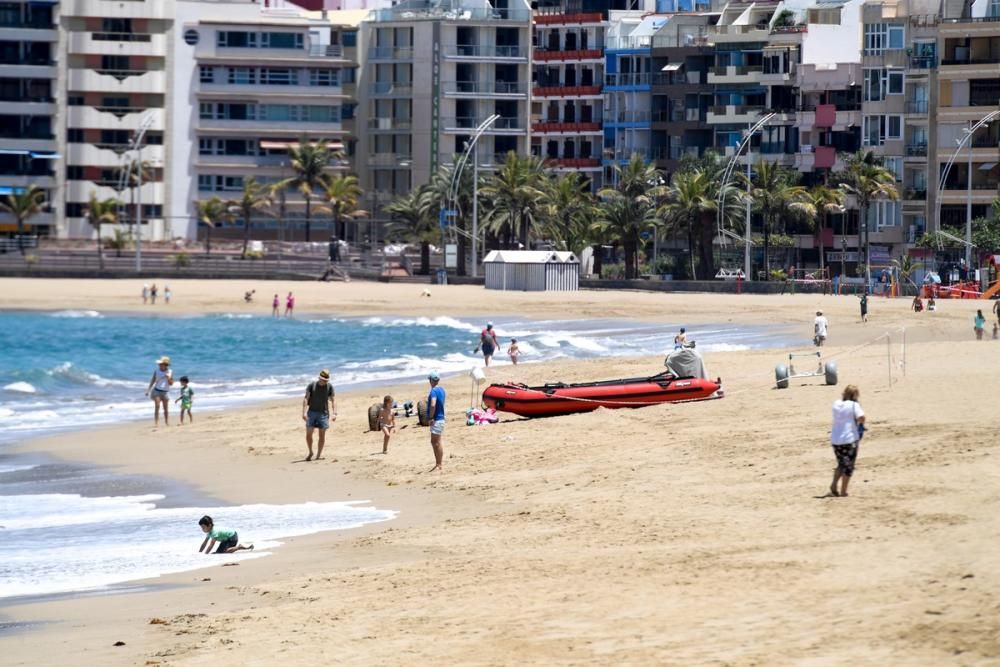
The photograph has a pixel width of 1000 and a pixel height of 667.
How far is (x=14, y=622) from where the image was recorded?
13.9 meters

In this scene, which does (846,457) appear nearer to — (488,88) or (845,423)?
(845,423)

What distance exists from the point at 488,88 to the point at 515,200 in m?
16.9

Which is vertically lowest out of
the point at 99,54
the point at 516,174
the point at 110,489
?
the point at 110,489

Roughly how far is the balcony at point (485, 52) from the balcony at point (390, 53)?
7.76 ft

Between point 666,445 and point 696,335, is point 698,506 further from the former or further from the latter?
point 696,335

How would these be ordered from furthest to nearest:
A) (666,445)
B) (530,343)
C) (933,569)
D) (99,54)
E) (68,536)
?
(99,54)
(530,343)
(666,445)
(68,536)
(933,569)

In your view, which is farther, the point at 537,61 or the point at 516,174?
the point at 537,61

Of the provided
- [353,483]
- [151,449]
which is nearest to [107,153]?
[151,449]

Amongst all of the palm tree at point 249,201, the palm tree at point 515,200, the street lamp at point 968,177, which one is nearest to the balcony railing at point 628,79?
the palm tree at point 515,200

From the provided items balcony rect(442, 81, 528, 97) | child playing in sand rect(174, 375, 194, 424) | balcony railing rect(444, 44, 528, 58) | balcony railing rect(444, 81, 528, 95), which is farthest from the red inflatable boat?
balcony railing rect(444, 44, 528, 58)

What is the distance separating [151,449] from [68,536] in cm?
893

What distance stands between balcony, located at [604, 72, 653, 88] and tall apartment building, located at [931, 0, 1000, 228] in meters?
23.9

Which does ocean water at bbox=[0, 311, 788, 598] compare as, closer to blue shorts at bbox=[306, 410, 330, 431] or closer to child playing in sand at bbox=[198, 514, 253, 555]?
child playing in sand at bbox=[198, 514, 253, 555]

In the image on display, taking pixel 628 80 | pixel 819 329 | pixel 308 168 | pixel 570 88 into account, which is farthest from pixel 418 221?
pixel 819 329
